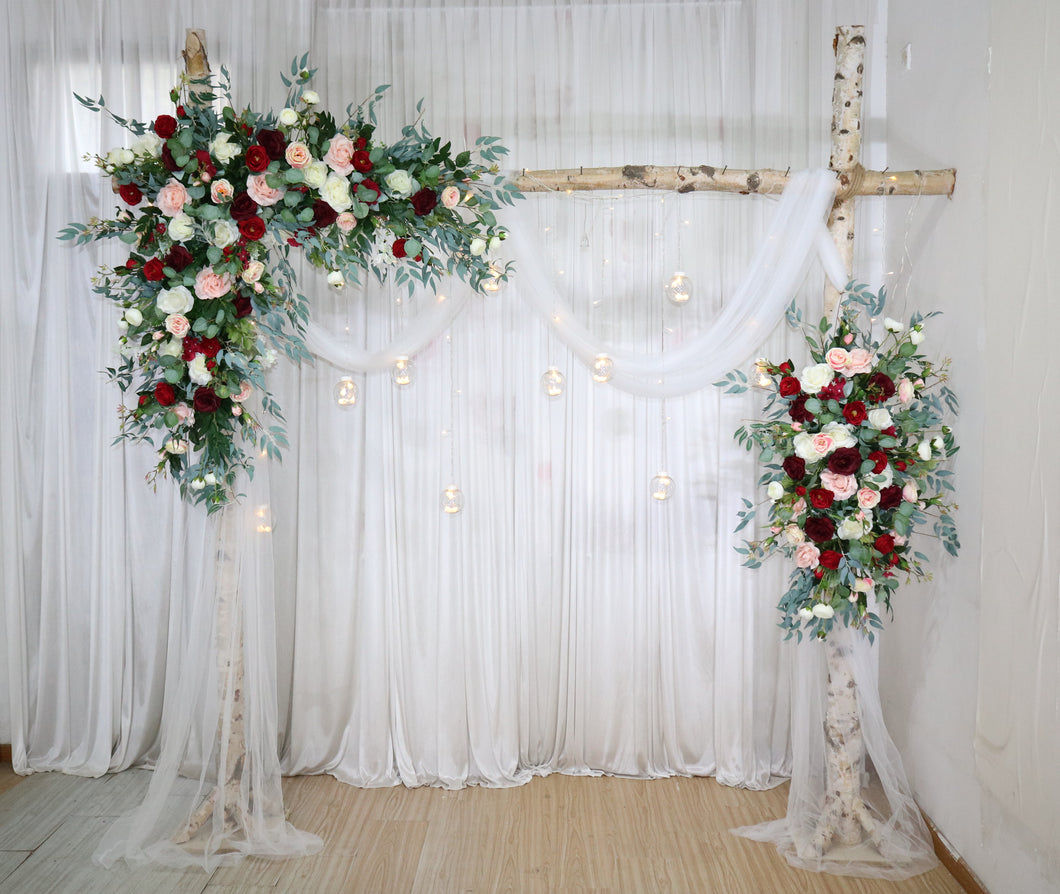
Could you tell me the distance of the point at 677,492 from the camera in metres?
3.09

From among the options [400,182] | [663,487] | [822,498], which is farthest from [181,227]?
[822,498]

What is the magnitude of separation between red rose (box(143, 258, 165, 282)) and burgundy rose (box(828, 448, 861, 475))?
2.05 metres

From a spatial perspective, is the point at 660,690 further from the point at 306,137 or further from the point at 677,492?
the point at 306,137

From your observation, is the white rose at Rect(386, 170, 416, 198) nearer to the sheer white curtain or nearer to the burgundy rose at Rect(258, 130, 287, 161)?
the burgundy rose at Rect(258, 130, 287, 161)

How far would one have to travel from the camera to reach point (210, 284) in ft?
7.59

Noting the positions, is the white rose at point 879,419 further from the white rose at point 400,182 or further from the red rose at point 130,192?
the red rose at point 130,192

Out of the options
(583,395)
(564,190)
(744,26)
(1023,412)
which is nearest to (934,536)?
(1023,412)

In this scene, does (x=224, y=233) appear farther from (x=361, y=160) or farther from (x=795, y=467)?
(x=795, y=467)

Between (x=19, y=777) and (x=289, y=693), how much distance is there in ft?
3.55

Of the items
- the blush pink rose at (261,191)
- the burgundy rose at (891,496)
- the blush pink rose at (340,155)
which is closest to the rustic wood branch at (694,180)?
the blush pink rose at (340,155)

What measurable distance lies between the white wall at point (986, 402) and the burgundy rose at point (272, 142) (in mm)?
2028

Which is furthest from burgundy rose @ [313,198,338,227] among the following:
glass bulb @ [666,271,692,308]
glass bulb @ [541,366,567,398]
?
glass bulb @ [666,271,692,308]

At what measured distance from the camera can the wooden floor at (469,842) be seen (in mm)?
2451

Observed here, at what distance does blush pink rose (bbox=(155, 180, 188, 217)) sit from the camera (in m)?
2.29
